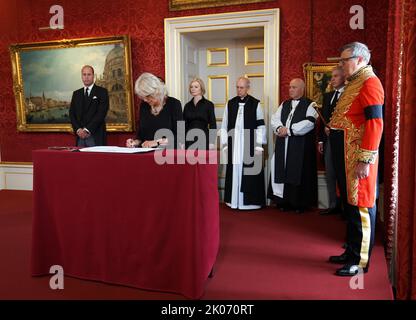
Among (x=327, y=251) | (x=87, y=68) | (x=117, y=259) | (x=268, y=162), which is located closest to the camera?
(x=117, y=259)

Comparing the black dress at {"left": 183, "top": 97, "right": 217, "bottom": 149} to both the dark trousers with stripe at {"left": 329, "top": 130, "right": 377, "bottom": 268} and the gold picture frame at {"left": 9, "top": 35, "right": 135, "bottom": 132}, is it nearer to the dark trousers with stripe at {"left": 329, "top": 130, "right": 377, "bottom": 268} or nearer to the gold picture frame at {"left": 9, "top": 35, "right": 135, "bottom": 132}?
the gold picture frame at {"left": 9, "top": 35, "right": 135, "bottom": 132}

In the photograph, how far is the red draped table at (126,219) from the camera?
284cm

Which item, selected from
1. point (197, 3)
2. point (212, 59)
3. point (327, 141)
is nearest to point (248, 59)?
point (212, 59)

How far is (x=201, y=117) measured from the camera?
562 cm

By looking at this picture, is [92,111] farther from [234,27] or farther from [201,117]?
[234,27]

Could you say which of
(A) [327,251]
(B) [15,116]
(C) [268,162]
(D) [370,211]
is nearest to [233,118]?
(C) [268,162]

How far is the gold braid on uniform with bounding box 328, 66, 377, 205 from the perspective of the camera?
3.16 metres

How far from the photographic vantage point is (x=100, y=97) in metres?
5.65

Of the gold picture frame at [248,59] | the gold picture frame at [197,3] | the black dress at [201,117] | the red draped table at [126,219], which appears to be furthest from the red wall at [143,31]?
the red draped table at [126,219]

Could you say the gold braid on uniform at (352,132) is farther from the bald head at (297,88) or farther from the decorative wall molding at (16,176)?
the decorative wall molding at (16,176)

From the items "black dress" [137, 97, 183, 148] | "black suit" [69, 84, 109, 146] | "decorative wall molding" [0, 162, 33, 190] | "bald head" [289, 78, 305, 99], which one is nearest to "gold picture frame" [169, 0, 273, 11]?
"bald head" [289, 78, 305, 99]

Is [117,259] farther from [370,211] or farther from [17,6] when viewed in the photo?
[17,6]
